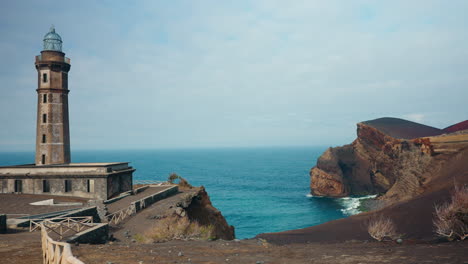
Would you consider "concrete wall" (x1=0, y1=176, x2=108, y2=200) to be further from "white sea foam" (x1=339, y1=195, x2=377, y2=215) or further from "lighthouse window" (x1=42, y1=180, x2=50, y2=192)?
"white sea foam" (x1=339, y1=195, x2=377, y2=215)

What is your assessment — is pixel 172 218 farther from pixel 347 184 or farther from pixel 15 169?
pixel 347 184

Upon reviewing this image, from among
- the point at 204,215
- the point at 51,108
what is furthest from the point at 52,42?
the point at 204,215

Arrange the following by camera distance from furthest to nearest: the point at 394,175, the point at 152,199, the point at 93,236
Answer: the point at 394,175
the point at 152,199
the point at 93,236

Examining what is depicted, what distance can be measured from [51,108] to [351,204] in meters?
53.3

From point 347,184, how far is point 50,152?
6019cm

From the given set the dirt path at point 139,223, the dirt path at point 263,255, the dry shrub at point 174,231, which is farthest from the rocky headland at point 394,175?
the dirt path at point 139,223

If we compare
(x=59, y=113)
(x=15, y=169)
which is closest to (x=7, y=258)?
(x=15, y=169)

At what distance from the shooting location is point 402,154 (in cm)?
5434

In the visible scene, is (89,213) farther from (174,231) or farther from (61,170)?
(61,170)

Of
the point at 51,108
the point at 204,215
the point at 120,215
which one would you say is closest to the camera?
the point at 120,215

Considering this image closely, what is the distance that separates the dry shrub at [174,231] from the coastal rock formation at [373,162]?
40344 millimetres

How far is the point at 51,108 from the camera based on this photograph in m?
37.8

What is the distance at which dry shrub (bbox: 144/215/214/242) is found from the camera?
62.9 feet

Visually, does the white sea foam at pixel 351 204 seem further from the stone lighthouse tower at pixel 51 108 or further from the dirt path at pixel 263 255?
the stone lighthouse tower at pixel 51 108
